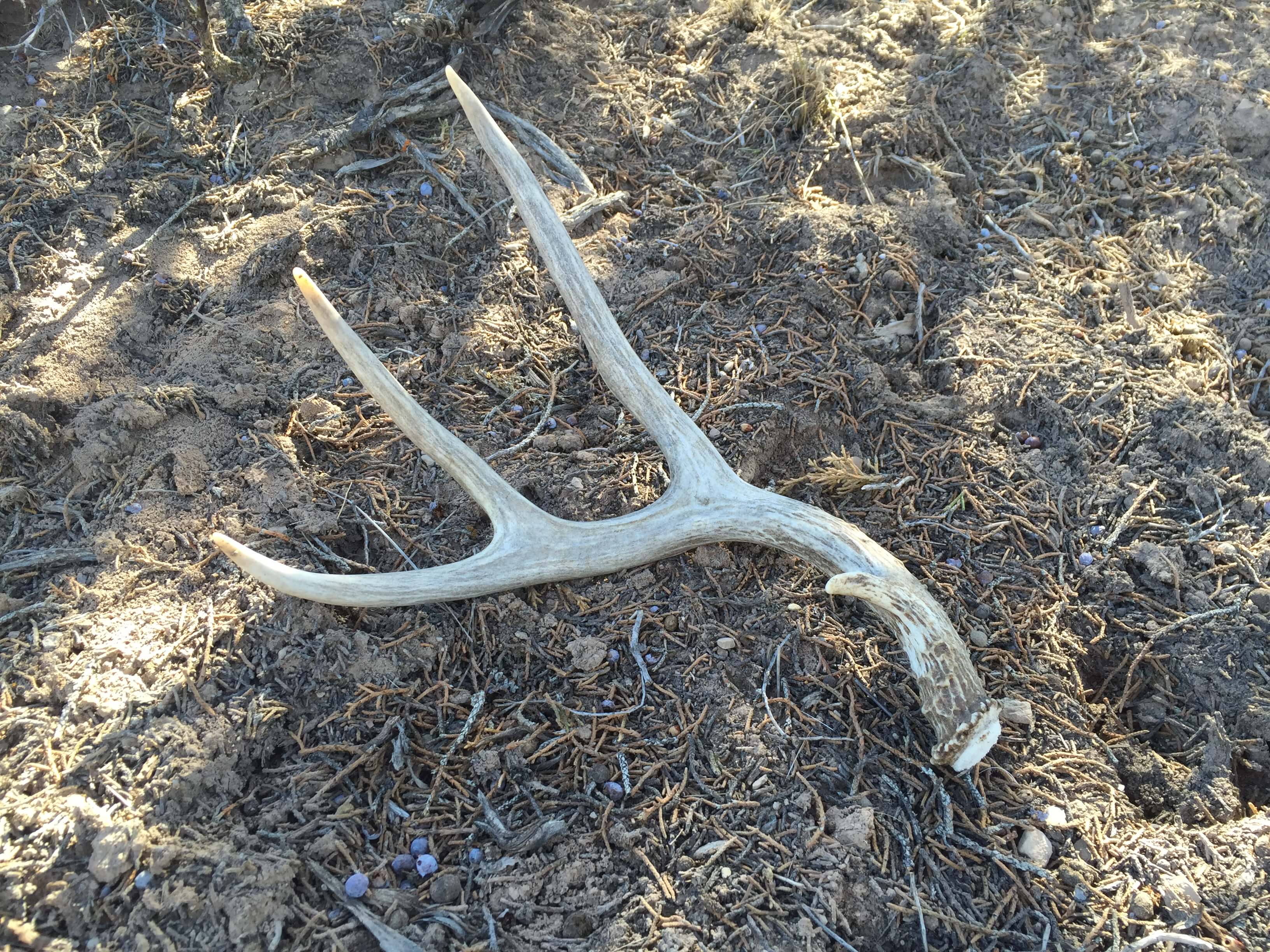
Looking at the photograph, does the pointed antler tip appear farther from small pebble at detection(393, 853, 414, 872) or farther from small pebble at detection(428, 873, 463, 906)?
small pebble at detection(428, 873, 463, 906)

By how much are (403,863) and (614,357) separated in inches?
72.4

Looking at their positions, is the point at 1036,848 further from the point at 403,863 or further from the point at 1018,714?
the point at 403,863

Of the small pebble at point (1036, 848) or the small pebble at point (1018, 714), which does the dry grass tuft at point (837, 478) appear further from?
the small pebble at point (1036, 848)

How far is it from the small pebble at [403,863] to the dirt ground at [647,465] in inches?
0.9

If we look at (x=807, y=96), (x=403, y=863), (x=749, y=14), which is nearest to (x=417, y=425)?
(x=403, y=863)

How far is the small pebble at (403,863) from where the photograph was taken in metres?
2.40

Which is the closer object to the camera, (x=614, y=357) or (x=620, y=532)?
(x=620, y=532)

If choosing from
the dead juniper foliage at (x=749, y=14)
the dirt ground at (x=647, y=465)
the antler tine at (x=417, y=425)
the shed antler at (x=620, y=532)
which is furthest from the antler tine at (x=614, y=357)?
the dead juniper foliage at (x=749, y=14)

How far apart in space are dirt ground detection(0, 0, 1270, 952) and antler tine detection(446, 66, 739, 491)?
0.26m

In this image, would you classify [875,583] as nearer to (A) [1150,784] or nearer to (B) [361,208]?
(A) [1150,784]

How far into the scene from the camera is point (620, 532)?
2893 millimetres

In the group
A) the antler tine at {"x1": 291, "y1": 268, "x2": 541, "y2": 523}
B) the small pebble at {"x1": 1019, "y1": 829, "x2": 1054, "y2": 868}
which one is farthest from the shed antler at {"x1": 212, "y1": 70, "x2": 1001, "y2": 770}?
the small pebble at {"x1": 1019, "y1": 829, "x2": 1054, "y2": 868}

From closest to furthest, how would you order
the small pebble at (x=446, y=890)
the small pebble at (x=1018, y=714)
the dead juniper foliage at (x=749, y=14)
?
the small pebble at (x=446, y=890) → the small pebble at (x=1018, y=714) → the dead juniper foliage at (x=749, y=14)

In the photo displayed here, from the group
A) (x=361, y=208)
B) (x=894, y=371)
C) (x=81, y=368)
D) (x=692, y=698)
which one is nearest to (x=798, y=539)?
(x=692, y=698)
